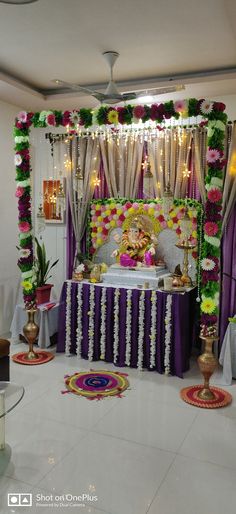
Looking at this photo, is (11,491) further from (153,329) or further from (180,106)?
(180,106)

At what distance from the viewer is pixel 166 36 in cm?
365

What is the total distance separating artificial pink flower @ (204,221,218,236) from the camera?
3.90m

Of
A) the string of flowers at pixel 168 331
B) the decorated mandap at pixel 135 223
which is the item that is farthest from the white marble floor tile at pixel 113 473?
the string of flowers at pixel 168 331

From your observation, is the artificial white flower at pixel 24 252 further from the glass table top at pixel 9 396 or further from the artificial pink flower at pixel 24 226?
the glass table top at pixel 9 396

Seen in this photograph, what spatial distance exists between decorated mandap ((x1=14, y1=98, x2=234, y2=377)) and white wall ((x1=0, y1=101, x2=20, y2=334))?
23.0 inches

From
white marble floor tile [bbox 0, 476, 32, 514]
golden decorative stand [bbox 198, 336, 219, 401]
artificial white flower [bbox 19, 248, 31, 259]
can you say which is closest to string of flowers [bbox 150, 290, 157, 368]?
golden decorative stand [bbox 198, 336, 219, 401]

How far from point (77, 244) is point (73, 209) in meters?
0.47

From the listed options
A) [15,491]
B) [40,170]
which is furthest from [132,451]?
[40,170]

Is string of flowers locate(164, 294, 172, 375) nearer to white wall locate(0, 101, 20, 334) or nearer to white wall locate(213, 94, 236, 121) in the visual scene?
white wall locate(213, 94, 236, 121)

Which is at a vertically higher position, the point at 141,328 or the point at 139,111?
the point at 139,111

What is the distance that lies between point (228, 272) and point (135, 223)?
1284 mm

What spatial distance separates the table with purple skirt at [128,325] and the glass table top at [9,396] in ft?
6.39

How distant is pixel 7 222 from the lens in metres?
5.79

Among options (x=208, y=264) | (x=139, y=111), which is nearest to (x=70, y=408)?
(x=208, y=264)
